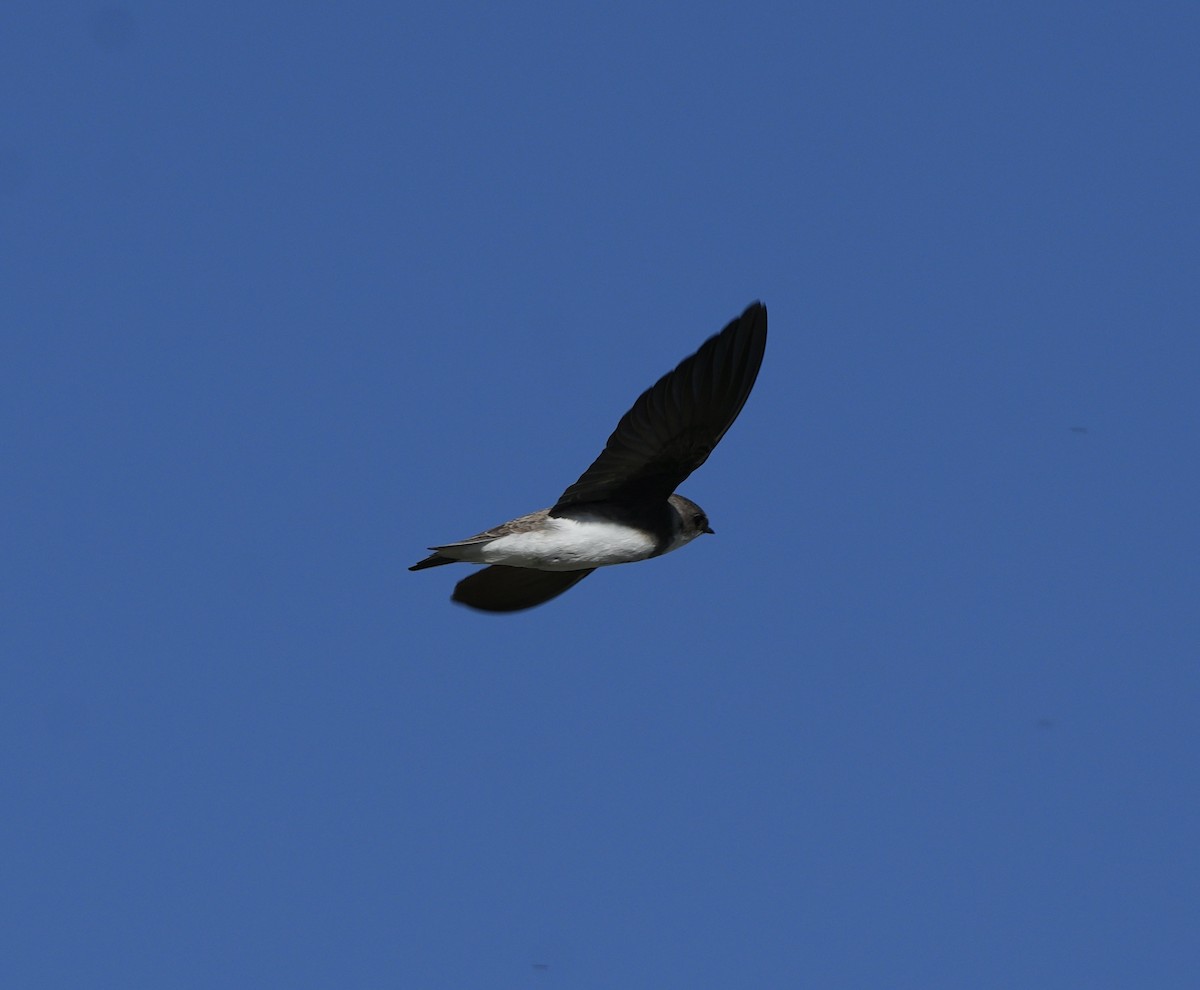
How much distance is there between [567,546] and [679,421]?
4.25 feet

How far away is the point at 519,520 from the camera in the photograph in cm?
1210

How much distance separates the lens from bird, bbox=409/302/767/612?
36.2 feet

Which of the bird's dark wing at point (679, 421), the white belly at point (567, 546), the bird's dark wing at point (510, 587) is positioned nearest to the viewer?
the bird's dark wing at point (679, 421)

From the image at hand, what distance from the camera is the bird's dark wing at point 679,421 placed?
10.9 m

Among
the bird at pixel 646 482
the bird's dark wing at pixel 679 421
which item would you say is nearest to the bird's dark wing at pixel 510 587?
the bird at pixel 646 482

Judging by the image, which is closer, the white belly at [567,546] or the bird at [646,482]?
the bird at [646,482]

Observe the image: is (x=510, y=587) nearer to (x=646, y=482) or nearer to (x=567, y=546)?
(x=567, y=546)

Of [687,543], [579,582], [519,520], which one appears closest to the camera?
[519,520]

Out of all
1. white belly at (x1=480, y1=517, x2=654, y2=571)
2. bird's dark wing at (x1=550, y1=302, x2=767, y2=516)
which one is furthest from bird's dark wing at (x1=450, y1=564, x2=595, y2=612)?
bird's dark wing at (x1=550, y1=302, x2=767, y2=516)

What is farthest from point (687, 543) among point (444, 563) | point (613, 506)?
point (444, 563)

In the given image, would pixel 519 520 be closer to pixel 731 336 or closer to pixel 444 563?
pixel 444 563

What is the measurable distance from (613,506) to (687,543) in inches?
37.6

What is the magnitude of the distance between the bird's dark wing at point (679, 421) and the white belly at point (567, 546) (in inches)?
7.4

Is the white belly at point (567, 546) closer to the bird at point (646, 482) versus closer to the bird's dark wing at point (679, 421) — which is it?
the bird at point (646, 482)
